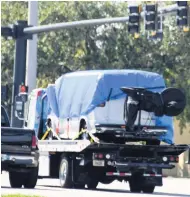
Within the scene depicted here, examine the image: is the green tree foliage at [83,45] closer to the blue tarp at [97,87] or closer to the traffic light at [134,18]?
the traffic light at [134,18]

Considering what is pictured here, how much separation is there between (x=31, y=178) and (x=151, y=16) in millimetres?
7610

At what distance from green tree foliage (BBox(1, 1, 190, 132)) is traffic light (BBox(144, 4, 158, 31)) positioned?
1543 cm

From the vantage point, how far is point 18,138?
22.4 metres

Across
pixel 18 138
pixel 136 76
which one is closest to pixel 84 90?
pixel 136 76

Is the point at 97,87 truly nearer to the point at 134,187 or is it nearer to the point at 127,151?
the point at 127,151

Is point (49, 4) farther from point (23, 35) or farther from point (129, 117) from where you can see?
point (129, 117)

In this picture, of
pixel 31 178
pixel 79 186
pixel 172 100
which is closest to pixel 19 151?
pixel 31 178

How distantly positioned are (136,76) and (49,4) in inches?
892

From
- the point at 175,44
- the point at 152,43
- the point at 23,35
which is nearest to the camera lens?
the point at 23,35

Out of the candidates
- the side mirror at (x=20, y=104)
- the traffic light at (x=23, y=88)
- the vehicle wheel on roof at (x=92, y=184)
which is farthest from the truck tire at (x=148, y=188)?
the traffic light at (x=23, y=88)

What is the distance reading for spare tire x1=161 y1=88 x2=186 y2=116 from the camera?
938 inches

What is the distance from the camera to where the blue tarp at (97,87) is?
2445 centimetres

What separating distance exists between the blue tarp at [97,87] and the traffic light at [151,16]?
12.2ft

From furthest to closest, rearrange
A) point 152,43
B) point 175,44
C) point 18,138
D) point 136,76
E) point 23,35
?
1. point 152,43
2. point 175,44
3. point 23,35
4. point 136,76
5. point 18,138
